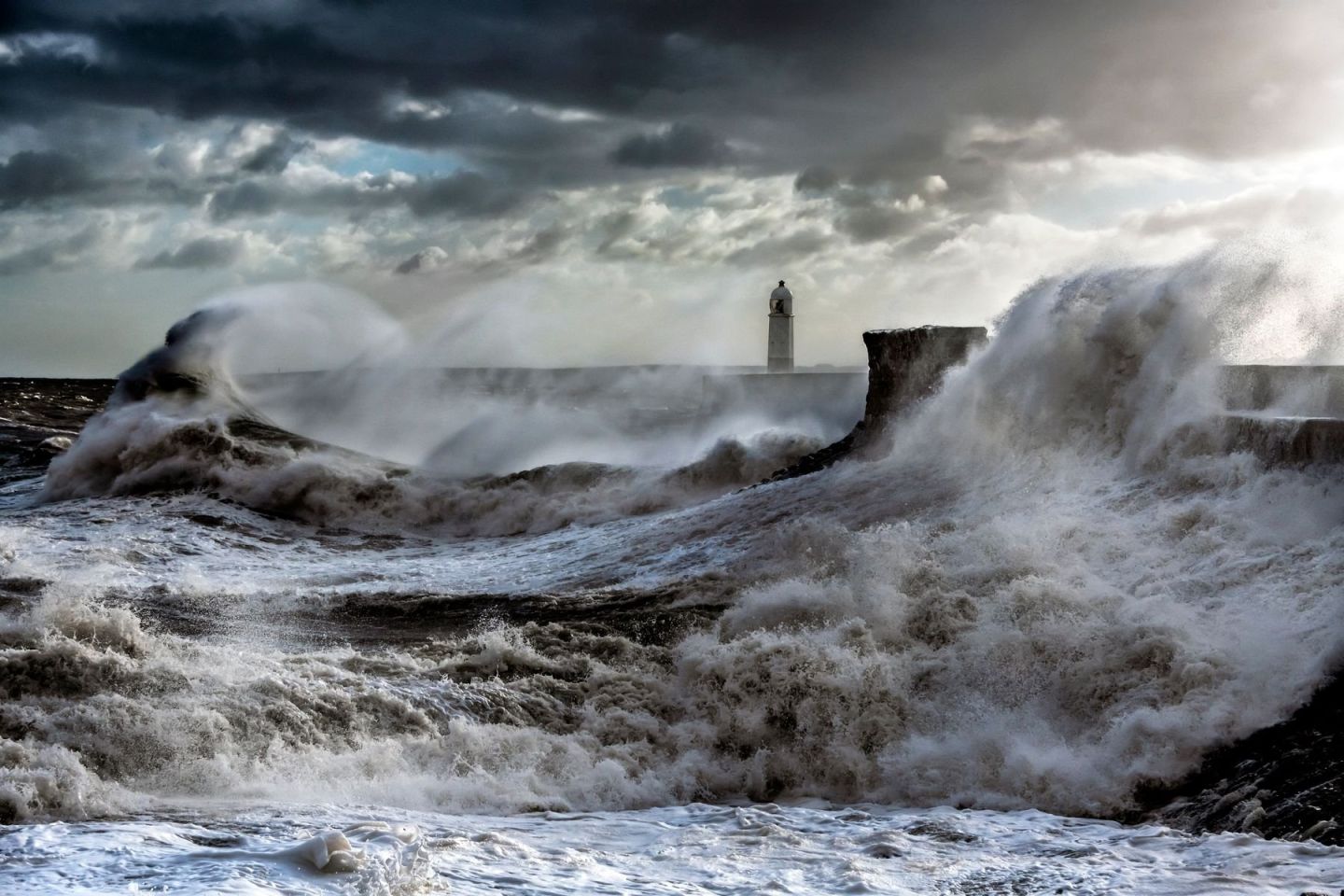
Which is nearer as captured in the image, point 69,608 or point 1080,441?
point 69,608

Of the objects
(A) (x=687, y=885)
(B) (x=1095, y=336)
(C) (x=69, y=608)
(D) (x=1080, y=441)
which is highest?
(B) (x=1095, y=336)

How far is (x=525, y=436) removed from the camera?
69.2ft

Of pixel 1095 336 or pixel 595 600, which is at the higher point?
pixel 1095 336

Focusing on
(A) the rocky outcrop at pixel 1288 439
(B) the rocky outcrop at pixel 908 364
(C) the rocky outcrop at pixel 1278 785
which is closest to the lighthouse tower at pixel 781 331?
(B) the rocky outcrop at pixel 908 364

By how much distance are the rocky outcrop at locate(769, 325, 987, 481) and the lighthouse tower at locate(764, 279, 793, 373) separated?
41.3ft

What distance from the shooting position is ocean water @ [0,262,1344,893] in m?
4.68

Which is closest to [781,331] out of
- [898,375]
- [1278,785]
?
[898,375]

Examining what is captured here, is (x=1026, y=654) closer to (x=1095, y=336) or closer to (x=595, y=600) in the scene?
(x=595, y=600)

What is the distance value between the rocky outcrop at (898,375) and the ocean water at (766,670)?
0.42 m

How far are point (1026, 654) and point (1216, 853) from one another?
2187 millimetres

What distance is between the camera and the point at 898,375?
13.7m

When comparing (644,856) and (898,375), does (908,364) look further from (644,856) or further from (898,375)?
(644,856)

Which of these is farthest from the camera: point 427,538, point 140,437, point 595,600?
point 140,437

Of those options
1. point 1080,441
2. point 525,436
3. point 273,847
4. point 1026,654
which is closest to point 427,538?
point 525,436
